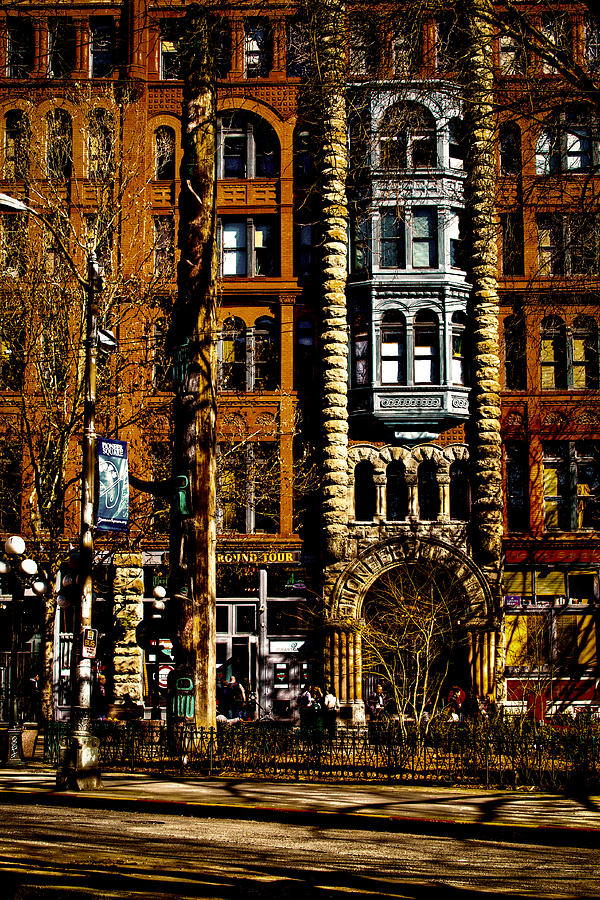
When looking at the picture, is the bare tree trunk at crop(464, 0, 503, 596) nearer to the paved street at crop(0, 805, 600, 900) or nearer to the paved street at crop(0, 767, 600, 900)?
the paved street at crop(0, 767, 600, 900)

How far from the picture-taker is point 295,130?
38844mm

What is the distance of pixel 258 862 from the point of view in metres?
10.4

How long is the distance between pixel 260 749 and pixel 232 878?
10967 mm

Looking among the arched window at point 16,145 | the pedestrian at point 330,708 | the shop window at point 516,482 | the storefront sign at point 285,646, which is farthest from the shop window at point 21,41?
the pedestrian at point 330,708

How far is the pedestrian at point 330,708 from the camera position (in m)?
28.1

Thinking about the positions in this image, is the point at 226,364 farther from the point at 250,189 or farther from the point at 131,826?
the point at 131,826

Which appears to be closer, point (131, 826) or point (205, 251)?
point (131, 826)

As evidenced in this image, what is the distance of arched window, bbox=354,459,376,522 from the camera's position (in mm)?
36562

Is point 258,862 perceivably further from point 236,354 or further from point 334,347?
point 236,354

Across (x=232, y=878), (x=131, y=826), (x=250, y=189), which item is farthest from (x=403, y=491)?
(x=232, y=878)

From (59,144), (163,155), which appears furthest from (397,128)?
(163,155)

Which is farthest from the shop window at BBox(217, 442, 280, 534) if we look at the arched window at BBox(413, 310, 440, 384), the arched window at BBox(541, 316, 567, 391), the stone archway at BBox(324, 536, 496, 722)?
the arched window at BBox(541, 316, 567, 391)

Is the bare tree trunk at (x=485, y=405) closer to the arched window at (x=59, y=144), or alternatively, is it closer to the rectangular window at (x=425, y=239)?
the rectangular window at (x=425, y=239)

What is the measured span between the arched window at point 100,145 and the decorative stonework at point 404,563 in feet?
45.7
